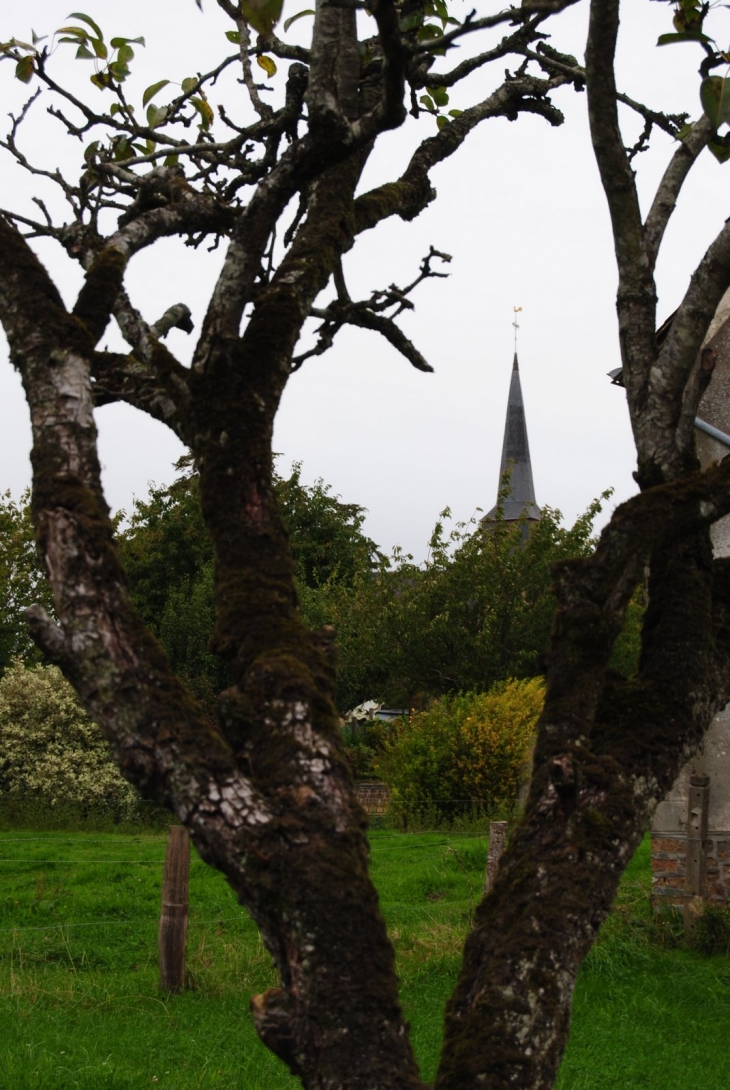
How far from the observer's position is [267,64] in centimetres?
530

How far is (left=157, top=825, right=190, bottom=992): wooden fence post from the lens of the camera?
798 centimetres

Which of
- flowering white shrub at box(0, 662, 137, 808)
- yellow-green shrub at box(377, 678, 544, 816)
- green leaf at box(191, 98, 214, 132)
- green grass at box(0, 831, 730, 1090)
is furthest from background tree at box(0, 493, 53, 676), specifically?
green leaf at box(191, 98, 214, 132)

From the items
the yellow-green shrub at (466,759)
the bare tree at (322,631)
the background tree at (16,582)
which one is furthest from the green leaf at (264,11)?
the background tree at (16,582)

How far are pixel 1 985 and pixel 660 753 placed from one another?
649cm

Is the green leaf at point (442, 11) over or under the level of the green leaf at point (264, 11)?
over

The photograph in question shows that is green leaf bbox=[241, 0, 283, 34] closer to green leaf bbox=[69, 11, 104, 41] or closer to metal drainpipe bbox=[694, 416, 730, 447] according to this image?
green leaf bbox=[69, 11, 104, 41]

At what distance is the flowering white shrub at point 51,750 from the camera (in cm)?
1848

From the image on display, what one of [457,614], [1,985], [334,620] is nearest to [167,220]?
[1,985]

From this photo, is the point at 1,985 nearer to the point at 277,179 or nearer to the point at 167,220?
the point at 167,220

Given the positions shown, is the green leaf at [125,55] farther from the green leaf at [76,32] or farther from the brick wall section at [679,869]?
the brick wall section at [679,869]

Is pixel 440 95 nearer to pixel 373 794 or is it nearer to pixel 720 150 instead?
pixel 720 150

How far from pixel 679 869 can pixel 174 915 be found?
4926 mm

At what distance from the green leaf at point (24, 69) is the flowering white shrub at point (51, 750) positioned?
15189 millimetres

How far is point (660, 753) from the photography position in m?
2.84
